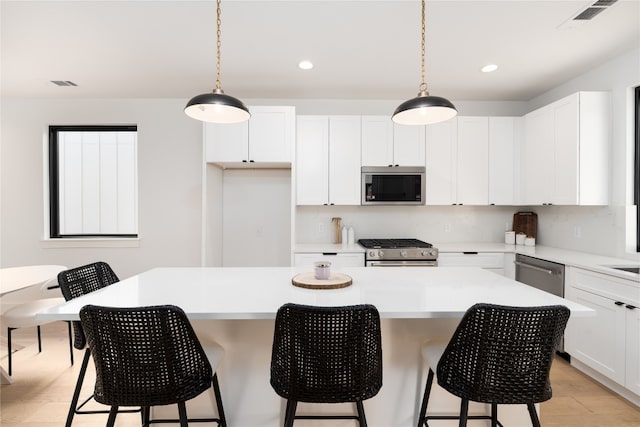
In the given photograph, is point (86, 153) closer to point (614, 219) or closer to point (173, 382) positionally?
point (173, 382)

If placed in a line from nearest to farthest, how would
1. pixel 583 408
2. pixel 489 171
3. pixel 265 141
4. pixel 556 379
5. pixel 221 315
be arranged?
pixel 221 315 < pixel 583 408 < pixel 556 379 < pixel 265 141 < pixel 489 171

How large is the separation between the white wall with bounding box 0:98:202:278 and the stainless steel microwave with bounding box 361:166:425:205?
80.6 inches

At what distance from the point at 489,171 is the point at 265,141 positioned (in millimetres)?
2575

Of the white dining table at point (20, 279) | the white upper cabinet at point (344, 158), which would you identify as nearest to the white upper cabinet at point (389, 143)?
the white upper cabinet at point (344, 158)

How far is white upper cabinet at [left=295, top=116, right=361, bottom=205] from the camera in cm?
363

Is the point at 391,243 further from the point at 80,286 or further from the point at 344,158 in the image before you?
the point at 80,286

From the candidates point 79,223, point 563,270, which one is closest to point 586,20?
point 563,270

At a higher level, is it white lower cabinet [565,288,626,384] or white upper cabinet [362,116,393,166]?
white upper cabinet [362,116,393,166]

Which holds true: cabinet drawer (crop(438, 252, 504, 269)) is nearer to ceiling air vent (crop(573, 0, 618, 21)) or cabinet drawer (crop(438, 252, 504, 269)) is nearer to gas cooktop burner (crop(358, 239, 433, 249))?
gas cooktop burner (crop(358, 239, 433, 249))

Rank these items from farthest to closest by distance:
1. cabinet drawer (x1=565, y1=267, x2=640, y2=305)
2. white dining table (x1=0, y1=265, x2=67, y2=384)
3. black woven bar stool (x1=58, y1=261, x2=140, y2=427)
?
white dining table (x1=0, y1=265, x2=67, y2=384) < cabinet drawer (x1=565, y1=267, x2=640, y2=305) < black woven bar stool (x1=58, y1=261, x2=140, y2=427)

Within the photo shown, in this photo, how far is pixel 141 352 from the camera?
1.19 meters

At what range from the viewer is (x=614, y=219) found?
111 inches

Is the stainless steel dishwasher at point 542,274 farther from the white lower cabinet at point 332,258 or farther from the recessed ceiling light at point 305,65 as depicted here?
the recessed ceiling light at point 305,65

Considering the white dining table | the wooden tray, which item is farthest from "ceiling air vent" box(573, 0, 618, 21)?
the white dining table
